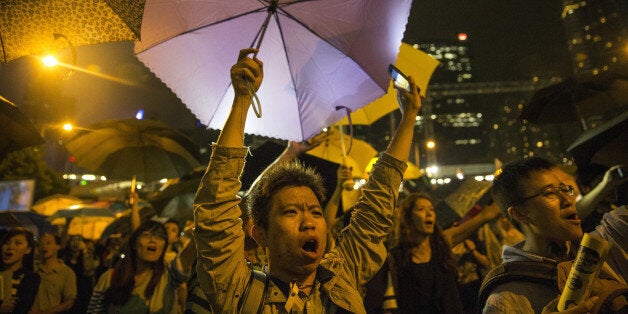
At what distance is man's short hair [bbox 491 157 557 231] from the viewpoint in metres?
2.46

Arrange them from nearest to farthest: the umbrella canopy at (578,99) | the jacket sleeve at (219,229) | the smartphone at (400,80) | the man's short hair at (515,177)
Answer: the jacket sleeve at (219,229), the man's short hair at (515,177), the smartphone at (400,80), the umbrella canopy at (578,99)

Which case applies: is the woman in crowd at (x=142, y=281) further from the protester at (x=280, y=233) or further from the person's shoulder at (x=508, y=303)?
the person's shoulder at (x=508, y=303)

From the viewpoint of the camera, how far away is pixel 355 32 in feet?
10.6

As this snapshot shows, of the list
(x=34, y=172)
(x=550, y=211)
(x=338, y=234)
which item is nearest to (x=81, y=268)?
(x=338, y=234)

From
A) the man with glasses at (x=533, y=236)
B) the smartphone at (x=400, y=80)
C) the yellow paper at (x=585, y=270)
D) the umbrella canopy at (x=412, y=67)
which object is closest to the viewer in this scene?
the yellow paper at (x=585, y=270)

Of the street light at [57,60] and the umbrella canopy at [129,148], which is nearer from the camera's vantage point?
the street light at [57,60]

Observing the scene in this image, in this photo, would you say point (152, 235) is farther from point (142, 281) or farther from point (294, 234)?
point (294, 234)

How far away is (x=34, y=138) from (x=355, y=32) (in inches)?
103

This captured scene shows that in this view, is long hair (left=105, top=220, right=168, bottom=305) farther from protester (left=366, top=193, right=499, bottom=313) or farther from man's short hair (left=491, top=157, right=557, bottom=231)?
man's short hair (left=491, top=157, right=557, bottom=231)

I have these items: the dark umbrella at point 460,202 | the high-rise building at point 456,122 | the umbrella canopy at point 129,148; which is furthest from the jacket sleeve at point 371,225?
the high-rise building at point 456,122

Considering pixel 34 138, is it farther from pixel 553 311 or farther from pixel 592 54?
pixel 592 54

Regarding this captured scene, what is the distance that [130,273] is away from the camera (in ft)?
13.8

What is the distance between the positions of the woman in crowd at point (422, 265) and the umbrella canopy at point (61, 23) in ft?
10.7

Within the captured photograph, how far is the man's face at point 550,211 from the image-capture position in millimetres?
2268
